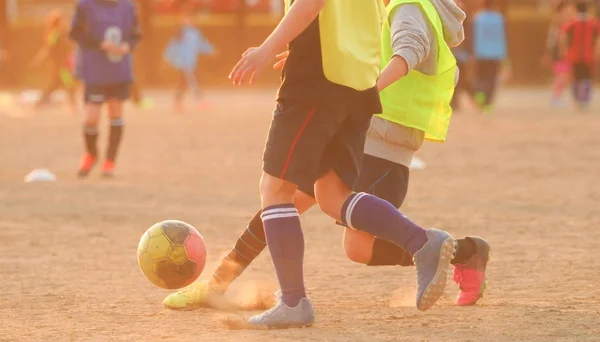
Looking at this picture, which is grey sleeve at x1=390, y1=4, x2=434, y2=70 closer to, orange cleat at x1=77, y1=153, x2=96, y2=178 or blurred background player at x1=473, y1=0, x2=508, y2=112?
orange cleat at x1=77, y1=153, x2=96, y2=178

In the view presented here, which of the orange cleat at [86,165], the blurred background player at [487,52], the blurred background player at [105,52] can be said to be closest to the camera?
the blurred background player at [105,52]

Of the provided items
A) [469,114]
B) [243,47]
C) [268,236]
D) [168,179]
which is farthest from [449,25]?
[243,47]

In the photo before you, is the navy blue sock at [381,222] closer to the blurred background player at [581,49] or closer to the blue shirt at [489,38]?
the blue shirt at [489,38]

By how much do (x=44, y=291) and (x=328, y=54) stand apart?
80.3 inches

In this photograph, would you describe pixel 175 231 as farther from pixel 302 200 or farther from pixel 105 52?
pixel 105 52

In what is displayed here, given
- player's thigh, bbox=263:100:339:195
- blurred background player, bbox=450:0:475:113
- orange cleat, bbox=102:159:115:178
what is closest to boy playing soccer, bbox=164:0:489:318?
player's thigh, bbox=263:100:339:195

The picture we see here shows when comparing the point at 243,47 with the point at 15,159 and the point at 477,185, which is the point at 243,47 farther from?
the point at 477,185

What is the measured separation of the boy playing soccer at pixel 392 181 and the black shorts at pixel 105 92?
6.33 m

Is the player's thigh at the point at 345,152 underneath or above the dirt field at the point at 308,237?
above

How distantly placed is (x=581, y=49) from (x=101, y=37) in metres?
12.2

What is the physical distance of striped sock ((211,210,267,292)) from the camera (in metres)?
5.91

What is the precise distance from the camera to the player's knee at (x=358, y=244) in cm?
604

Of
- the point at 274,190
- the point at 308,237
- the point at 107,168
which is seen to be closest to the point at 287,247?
the point at 274,190

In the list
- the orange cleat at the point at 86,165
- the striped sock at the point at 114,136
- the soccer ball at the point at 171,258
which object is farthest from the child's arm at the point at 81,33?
the soccer ball at the point at 171,258
